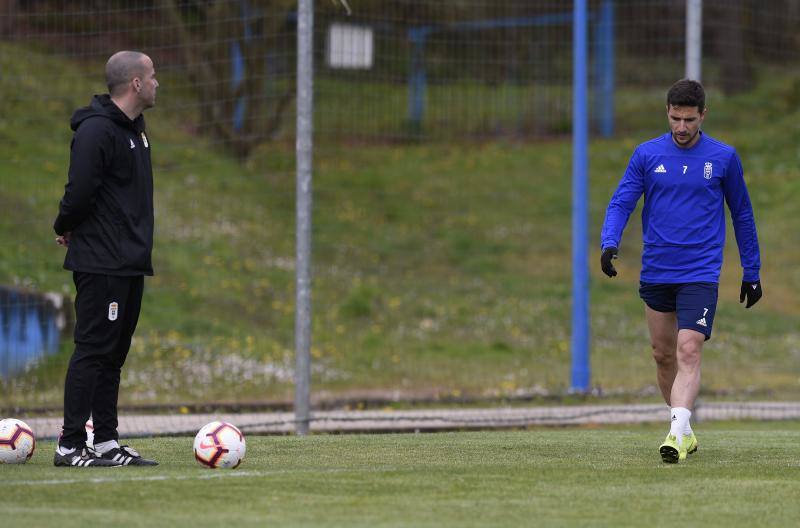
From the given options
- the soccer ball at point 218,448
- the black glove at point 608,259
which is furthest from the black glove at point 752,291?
the soccer ball at point 218,448

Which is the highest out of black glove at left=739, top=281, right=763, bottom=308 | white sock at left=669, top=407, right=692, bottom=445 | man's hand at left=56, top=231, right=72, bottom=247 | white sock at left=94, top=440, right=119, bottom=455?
man's hand at left=56, top=231, right=72, bottom=247

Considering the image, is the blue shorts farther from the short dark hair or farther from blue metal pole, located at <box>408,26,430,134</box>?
blue metal pole, located at <box>408,26,430,134</box>

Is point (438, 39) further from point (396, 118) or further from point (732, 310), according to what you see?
point (732, 310)

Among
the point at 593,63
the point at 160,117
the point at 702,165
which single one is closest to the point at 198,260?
the point at 160,117

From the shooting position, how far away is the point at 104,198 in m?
7.23

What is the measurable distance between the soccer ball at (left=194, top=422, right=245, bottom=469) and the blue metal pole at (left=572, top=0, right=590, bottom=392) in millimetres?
7615

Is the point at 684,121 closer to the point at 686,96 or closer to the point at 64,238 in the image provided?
the point at 686,96

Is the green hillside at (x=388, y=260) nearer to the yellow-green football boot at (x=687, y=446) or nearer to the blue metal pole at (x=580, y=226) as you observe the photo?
the blue metal pole at (x=580, y=226)

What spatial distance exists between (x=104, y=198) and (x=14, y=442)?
1.45 m

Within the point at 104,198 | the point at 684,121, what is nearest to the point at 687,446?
the point at 684,121

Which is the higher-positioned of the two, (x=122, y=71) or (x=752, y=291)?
(x=122, y=71)

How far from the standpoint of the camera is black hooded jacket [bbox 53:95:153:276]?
710cm

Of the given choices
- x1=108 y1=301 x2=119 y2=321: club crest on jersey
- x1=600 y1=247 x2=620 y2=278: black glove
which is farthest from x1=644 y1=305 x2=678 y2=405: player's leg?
x1=108 y1=301 x2=119 y2=321: club crest on jersey

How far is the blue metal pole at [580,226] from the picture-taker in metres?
14.4
